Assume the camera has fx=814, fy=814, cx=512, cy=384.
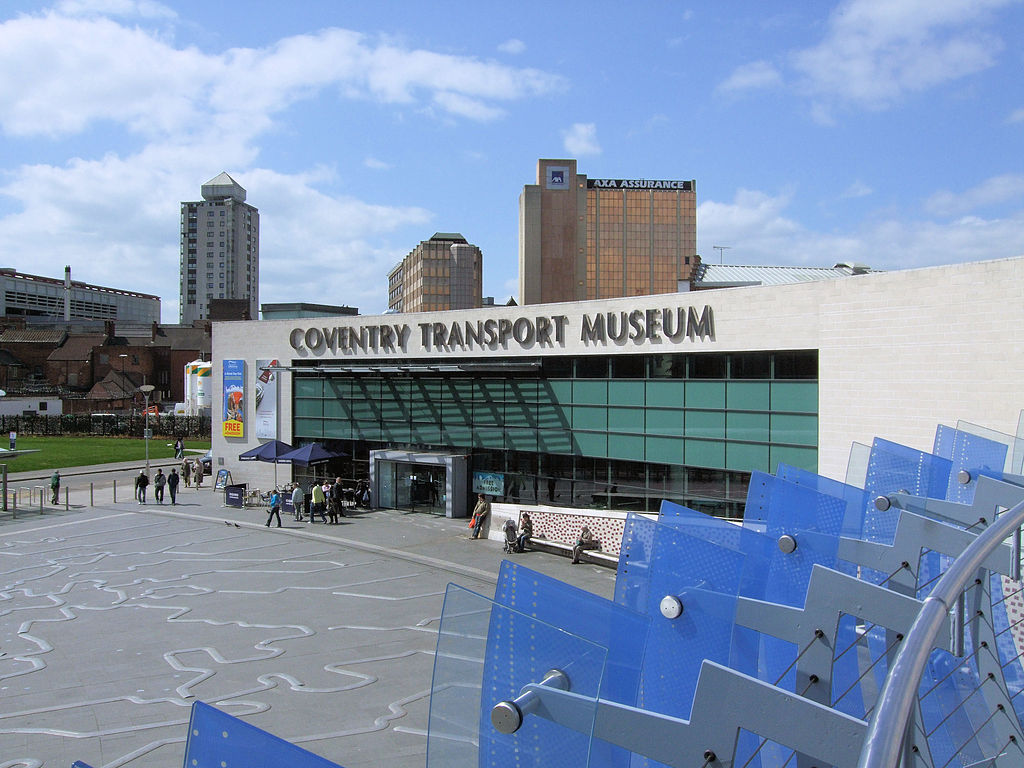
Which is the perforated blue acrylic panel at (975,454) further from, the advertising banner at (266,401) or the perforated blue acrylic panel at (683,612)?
the advertising banner at (266,401)

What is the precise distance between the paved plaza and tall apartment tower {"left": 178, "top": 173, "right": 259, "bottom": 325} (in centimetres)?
14909

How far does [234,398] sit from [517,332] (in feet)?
48.1

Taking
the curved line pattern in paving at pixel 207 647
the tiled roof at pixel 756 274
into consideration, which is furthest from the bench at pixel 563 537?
the tiled roof at pixel 756 274

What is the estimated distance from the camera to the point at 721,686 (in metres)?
3.49

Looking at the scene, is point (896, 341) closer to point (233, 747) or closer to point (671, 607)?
point (671, 607)

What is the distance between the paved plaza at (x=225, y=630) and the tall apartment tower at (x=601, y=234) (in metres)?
47.5

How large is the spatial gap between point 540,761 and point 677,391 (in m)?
20.2

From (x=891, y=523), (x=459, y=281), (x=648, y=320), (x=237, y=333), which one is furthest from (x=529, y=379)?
(x=459, y=281)

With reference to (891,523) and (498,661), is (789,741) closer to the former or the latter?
(498,661)

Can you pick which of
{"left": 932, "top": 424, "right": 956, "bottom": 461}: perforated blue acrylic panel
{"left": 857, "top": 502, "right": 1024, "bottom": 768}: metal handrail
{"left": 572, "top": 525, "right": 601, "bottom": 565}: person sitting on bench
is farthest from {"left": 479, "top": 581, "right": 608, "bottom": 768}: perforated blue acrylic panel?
{"left": 572, "top": 525, "right": 601, "bottom": 565}: person sitting on bench

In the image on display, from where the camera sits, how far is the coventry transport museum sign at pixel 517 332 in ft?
76.4

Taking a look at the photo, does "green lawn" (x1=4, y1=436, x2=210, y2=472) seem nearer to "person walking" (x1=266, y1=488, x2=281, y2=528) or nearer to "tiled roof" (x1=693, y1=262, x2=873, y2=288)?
"person walking" (x1=266, y1=488, x2=281, y2=528)

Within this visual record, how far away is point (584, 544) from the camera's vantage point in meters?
20.8

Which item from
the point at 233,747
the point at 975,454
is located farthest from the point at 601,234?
the point at 233,747
